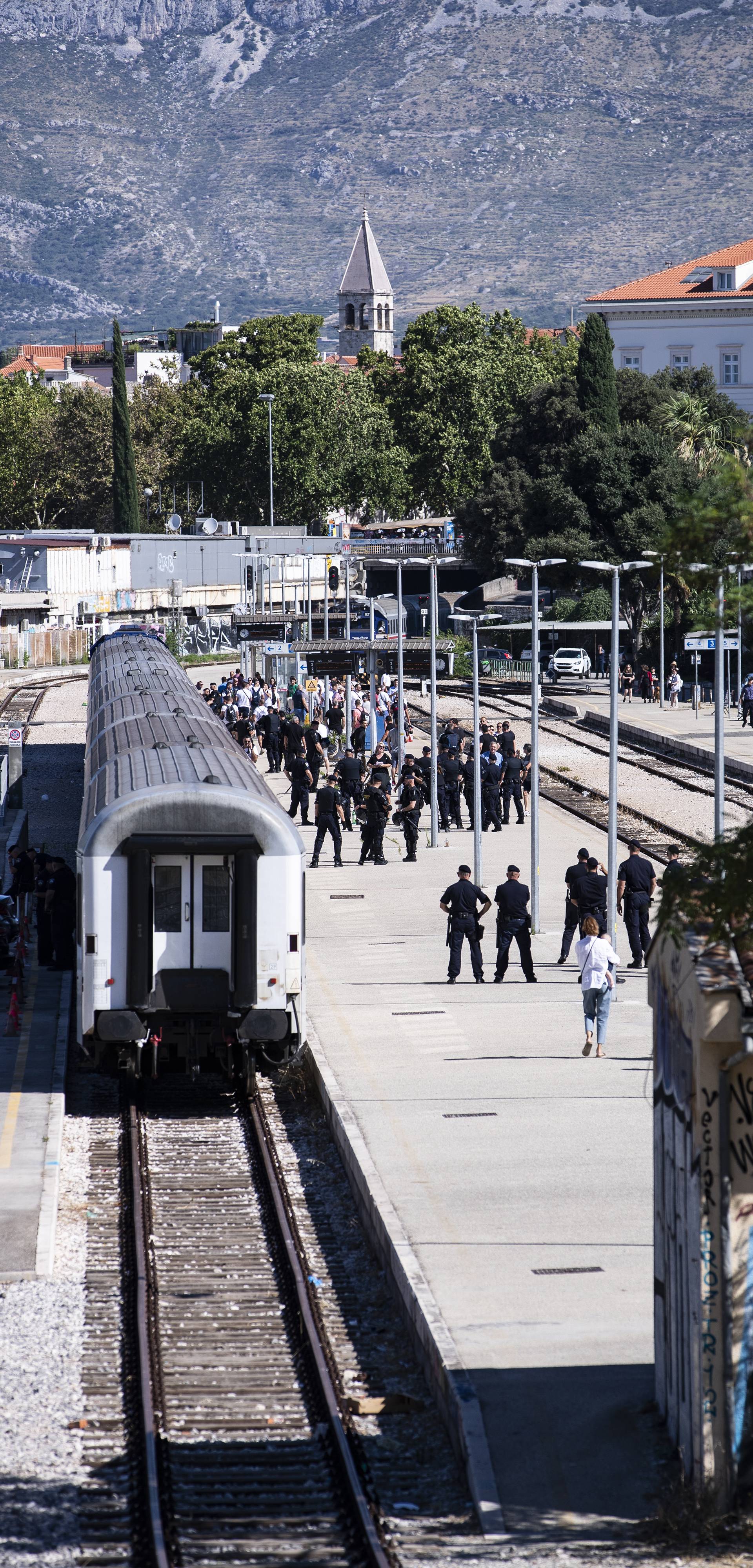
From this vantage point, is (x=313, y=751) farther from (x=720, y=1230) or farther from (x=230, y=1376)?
(x=720, y=1230)

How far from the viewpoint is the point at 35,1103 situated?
16406mm

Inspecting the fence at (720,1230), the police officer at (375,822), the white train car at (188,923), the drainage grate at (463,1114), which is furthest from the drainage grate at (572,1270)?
the police officer at (375,822)

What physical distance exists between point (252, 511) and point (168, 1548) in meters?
102

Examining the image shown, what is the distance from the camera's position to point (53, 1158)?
1477cm

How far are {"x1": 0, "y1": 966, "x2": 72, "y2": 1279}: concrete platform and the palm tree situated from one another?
55.2m

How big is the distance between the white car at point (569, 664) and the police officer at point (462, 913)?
Result: 4364cm

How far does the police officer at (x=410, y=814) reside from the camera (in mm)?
29969

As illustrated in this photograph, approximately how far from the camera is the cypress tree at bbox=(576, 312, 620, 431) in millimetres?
72875

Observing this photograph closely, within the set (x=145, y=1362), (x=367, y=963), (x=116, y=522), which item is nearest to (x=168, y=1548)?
(x=145, y=1362)

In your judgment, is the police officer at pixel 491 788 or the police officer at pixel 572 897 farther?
the police officer at pixel 491 788

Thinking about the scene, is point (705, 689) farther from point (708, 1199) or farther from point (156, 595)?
point (708, 1199)

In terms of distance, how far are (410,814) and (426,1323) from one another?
62.3 feet

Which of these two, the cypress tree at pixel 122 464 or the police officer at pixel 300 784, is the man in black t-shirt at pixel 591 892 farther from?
the cypress tree at pixel 122 464

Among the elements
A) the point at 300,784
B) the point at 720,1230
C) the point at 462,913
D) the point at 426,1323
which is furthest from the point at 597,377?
the point at 720,1230
